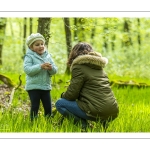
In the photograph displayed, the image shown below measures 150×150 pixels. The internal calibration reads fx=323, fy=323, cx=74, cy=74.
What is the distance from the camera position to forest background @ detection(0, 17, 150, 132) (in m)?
5.19

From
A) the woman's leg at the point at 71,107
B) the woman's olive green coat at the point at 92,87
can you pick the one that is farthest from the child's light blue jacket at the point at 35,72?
the woman's olive green coat at the point at 92,87

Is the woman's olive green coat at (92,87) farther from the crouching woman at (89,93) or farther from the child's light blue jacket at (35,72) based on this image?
the child's light blue jacket at (35,72)

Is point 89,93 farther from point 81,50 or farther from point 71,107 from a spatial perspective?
point 81,50

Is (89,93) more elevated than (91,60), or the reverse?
(91,60)

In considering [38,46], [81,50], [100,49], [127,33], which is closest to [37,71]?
[38,46]

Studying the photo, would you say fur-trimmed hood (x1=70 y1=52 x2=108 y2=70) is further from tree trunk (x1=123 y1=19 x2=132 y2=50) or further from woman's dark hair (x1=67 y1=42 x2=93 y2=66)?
tree trunk (x1=123 y1=19 x2=132 y2=50)

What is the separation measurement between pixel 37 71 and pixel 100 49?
28.4ft

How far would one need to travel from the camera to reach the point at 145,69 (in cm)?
900

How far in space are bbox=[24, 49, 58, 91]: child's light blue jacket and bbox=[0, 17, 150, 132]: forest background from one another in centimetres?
63

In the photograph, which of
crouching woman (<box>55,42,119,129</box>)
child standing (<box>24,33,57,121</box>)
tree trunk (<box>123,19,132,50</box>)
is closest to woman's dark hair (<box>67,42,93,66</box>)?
crouching woman (<box>55,42,119,129</box>)

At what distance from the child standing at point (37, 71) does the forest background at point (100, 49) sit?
54 cm

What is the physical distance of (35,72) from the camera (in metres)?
4.09

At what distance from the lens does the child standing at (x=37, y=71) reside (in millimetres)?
4107
